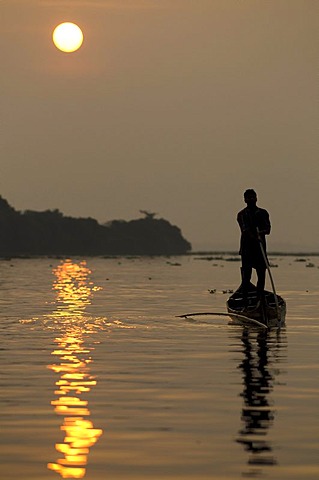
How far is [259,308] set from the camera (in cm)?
2819

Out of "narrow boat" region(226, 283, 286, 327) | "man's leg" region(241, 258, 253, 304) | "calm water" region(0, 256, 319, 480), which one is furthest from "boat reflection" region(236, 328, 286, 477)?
"man's leg" region(241, 258, 253, 304)

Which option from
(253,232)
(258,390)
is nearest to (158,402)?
(258,390)

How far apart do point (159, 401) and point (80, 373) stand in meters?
3.44

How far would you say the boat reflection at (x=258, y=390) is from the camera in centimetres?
1155

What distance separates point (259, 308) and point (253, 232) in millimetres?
1843

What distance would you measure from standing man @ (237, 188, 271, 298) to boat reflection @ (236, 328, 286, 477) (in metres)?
1.52

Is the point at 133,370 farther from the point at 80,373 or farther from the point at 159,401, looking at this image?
the point at 159,401

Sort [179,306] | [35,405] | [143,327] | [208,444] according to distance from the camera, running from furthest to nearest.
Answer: [179,306] → [143,327] → [35,405] → [208,444]

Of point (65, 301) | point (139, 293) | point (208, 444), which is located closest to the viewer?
point (208, 444)

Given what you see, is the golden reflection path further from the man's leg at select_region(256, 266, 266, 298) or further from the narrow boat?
the man's leg at select_region(256, 266, 266, 298)

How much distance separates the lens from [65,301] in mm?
43188

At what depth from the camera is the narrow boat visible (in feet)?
92.6

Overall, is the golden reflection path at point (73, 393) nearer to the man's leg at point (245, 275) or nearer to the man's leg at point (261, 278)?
the man's leg at point (245, 275)

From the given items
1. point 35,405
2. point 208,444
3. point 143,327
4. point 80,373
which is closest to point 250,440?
point 208,444
